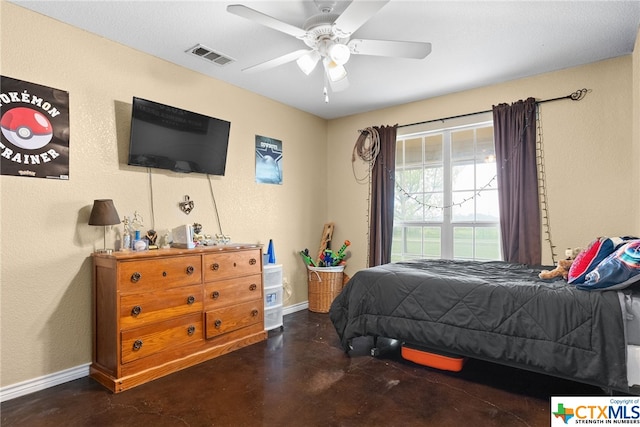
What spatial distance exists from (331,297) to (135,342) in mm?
2428

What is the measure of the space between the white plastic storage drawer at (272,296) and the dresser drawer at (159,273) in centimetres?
94

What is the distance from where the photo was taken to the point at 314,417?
2039 millimetres

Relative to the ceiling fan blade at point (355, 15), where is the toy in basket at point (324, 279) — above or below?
below

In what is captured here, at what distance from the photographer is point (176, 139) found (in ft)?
10.3

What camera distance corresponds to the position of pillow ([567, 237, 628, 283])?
223cm

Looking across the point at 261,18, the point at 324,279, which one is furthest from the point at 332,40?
the point at 324,279

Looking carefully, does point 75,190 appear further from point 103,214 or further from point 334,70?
point 334,70

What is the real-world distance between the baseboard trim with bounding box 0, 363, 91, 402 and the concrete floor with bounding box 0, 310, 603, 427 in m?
0.05

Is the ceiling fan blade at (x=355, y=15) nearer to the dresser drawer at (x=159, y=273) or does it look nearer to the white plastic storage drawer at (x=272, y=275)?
the dresser drawer at (x=159, y=273)

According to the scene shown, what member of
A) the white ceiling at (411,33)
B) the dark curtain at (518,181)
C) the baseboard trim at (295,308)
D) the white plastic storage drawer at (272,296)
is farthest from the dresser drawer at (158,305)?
the dark curtain at (518,181)

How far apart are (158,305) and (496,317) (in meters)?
2.40

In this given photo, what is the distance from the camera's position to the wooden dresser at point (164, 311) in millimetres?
2438

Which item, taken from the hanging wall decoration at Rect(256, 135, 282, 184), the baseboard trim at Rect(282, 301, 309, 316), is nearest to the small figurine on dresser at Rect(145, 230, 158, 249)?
the hanging wall decoration at Rect(256, 135, 282, 184)

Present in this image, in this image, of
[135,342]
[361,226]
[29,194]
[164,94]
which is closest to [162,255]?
[135,342]
